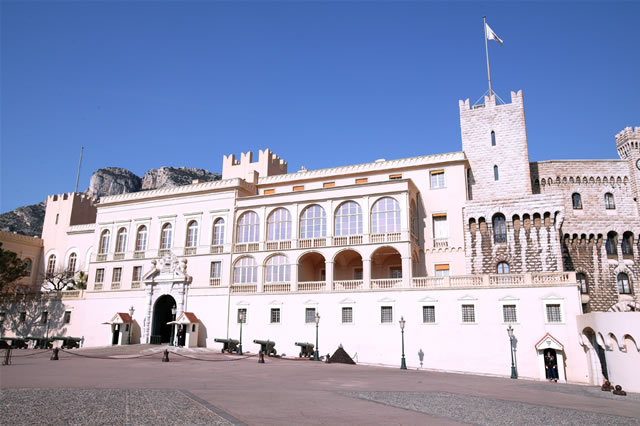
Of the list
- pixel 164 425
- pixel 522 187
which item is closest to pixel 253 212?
pixel 522 187

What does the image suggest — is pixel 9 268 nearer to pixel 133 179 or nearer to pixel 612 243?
pixel 612 243

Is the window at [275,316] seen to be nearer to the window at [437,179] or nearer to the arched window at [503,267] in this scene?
the window at [437,179]

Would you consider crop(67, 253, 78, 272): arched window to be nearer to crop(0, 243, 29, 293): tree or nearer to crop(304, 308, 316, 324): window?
crop(0, 243, 29, 293): tree

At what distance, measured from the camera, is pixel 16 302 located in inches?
1924

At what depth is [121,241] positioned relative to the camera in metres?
47.1

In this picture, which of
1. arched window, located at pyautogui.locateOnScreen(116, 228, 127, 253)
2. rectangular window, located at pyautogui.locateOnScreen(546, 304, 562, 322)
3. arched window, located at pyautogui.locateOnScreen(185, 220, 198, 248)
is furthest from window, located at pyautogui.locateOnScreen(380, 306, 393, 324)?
arched window, located at pyautogui.locateOnScreen(116, 228, 127, 253)

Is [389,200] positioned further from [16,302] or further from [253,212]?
[16,302]

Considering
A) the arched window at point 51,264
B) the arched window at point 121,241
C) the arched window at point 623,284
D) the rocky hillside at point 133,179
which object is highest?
the rocky hillside at point 133,179

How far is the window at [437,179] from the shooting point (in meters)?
38.2

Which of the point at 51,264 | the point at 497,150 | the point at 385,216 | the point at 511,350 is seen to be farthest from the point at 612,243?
the point at 51,264

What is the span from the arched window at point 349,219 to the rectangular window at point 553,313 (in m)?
14.2

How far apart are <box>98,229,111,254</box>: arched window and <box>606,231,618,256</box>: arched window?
45940 millimetres

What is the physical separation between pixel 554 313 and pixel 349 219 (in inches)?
622

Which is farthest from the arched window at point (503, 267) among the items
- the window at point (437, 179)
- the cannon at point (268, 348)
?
the cannon at point (268, 348)
